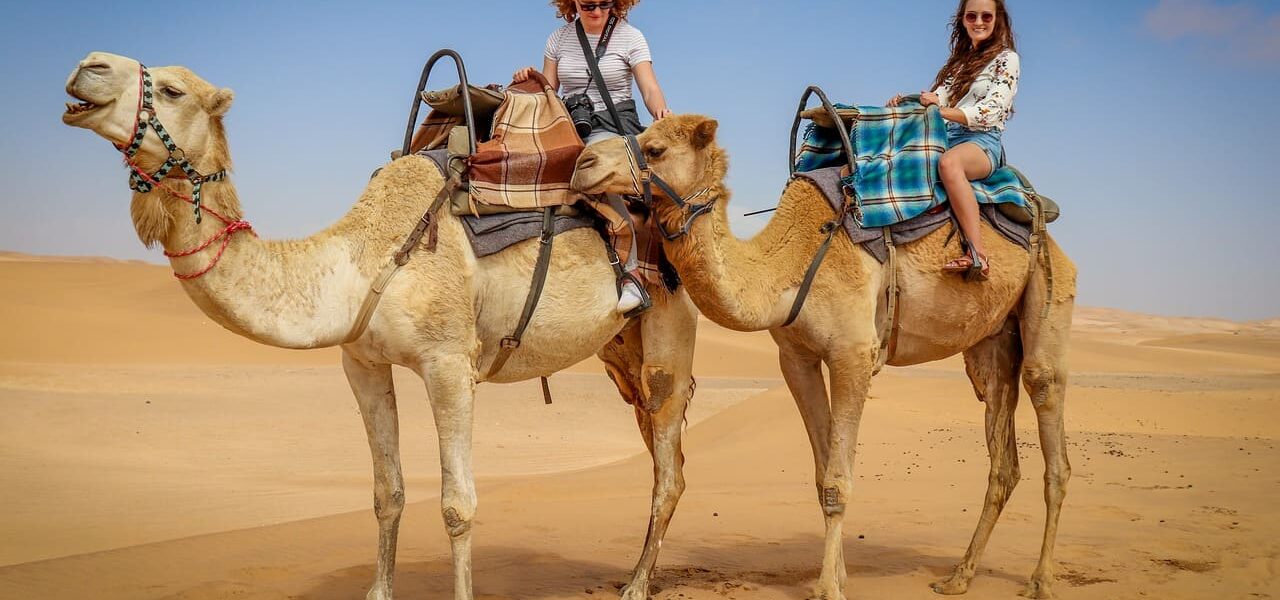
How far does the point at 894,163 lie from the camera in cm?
607

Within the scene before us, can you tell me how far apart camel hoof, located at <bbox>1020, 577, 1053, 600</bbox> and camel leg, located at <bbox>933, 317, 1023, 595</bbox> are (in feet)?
1.20

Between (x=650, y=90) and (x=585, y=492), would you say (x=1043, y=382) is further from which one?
(x=585, y=492)

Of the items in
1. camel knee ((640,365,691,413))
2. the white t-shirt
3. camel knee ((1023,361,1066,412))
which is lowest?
camel knee ((1023,361,1066,412))

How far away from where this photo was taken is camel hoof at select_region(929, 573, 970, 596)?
6.73 metres

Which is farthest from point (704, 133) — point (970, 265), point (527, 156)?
point (970, 265)

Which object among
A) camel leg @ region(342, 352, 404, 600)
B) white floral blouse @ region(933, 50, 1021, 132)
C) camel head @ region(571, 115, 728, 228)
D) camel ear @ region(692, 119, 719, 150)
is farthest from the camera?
white floral blouse @ region(933, 50, 1021, 132)

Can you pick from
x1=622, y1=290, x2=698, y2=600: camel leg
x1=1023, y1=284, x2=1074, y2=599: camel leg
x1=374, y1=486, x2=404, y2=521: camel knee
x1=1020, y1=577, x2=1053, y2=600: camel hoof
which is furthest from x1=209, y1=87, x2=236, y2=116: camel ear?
x1=1020, y1=577, x2=1053, y2=600: camel hoof

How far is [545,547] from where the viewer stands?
26.3 ft

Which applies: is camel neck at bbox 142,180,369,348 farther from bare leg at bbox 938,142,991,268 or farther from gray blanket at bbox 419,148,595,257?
bare leg at bbox 938,142,991,268

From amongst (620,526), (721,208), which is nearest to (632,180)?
(721,208)

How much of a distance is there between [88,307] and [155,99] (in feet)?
108

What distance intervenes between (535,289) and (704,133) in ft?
3.79

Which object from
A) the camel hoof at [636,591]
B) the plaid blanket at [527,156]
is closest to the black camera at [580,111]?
the plaid blanket at [527,156]

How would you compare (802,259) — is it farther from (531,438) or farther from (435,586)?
(531,438)
